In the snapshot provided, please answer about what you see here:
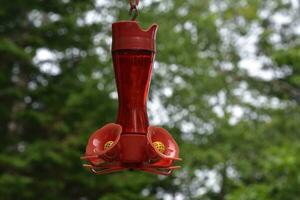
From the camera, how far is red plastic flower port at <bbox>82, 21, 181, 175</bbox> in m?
3.32

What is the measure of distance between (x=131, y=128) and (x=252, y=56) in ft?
65.3

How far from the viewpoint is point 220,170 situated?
57.9 ft

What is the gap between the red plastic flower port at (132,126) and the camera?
332cm

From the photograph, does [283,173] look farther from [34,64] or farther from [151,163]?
[151,163]

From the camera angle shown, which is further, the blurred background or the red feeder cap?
the blurred background

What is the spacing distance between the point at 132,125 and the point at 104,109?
31.3 ft

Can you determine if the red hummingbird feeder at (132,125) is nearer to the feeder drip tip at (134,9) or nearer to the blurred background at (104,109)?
the feeder drip tip at (134,9)

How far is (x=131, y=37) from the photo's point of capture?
3371 mm

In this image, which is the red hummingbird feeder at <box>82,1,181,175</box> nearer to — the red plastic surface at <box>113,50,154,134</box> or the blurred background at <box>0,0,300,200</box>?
the red plastic surface at <box>113,50,154,134</box>

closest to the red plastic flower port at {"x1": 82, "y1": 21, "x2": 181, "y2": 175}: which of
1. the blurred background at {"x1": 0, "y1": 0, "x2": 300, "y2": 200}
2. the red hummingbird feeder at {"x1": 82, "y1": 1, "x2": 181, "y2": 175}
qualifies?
the red hummingbird feeder at {"x1": 82, "y1": 1, "x2": 181, "y2": 175}

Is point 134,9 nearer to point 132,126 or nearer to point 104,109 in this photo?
point 132,126

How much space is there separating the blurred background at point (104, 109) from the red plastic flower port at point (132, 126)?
7864 millimetres

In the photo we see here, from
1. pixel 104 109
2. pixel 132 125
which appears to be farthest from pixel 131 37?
A: pixel 104 109

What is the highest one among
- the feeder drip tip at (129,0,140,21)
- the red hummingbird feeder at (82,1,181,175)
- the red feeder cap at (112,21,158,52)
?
the feeder drip tip at (129,0,140,21)
